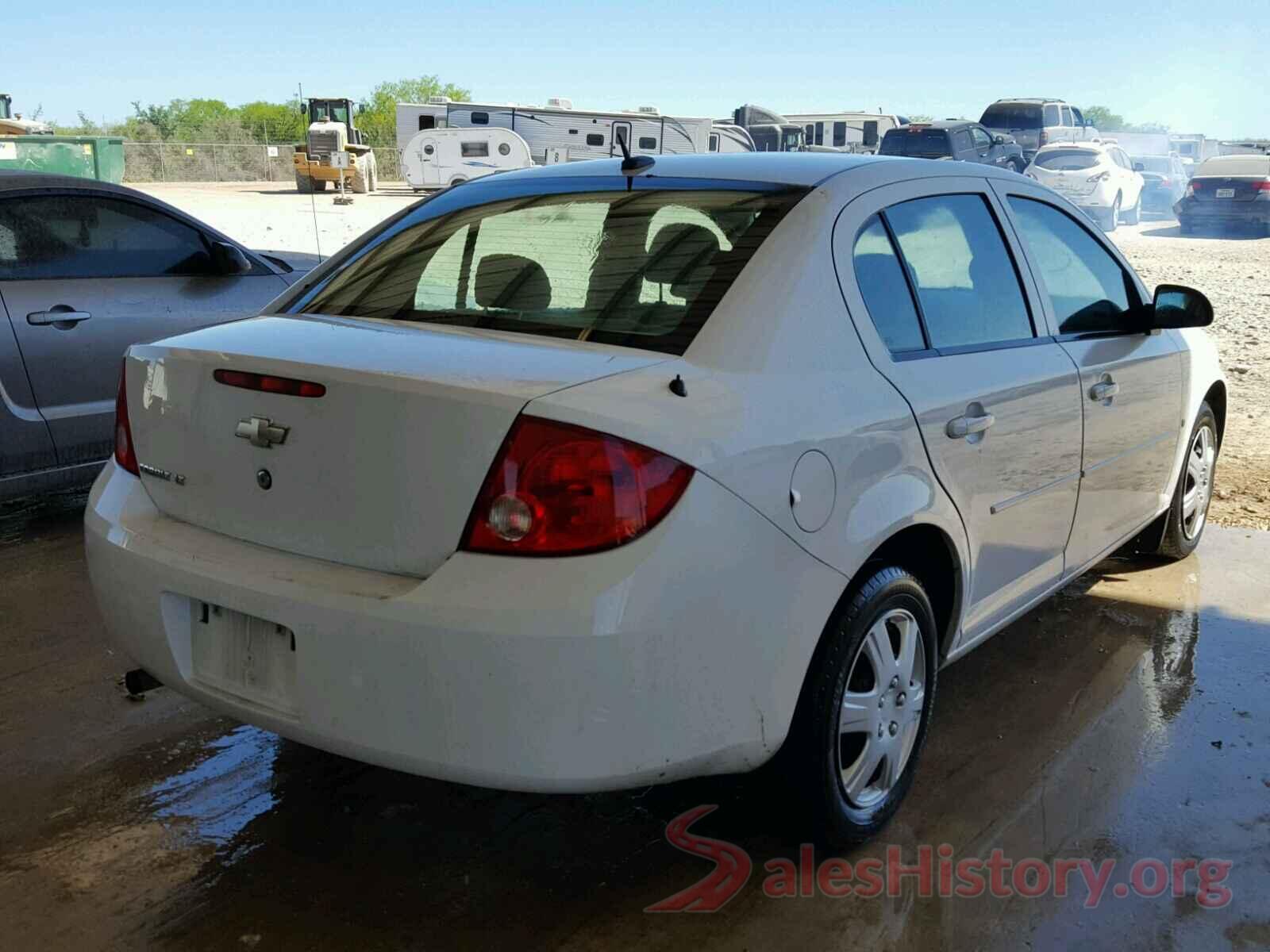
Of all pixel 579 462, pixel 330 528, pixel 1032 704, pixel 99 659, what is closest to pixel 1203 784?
pixel 1032 704

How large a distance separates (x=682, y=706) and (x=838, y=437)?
685 mm

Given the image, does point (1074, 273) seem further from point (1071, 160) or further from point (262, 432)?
point (1071, 160)

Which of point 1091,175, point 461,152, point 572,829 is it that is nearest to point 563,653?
point 572,829

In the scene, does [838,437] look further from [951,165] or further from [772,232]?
[951,165]

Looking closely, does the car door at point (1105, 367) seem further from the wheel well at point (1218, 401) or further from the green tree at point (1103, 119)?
the green tree at point (1103, 119)

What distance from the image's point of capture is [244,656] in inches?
98.2

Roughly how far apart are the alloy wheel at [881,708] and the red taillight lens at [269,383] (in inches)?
50.6

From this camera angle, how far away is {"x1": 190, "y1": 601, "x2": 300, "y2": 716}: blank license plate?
2.42 meters

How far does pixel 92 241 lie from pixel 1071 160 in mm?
20896

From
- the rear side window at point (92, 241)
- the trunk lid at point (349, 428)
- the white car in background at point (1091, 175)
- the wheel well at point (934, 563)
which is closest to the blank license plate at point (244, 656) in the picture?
the trunk lid at point (349, 428)

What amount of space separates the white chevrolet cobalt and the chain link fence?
3866cm

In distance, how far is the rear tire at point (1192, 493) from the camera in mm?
4828

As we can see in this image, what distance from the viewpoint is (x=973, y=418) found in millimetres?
3059

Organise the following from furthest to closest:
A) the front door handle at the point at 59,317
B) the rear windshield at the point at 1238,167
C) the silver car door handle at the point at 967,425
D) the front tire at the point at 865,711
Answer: the rear windshield at the point at 1238,167
the front door handle at the point at 59,317
the silver car door handle at the point at 967,425
the front tire at the point at 865,711
